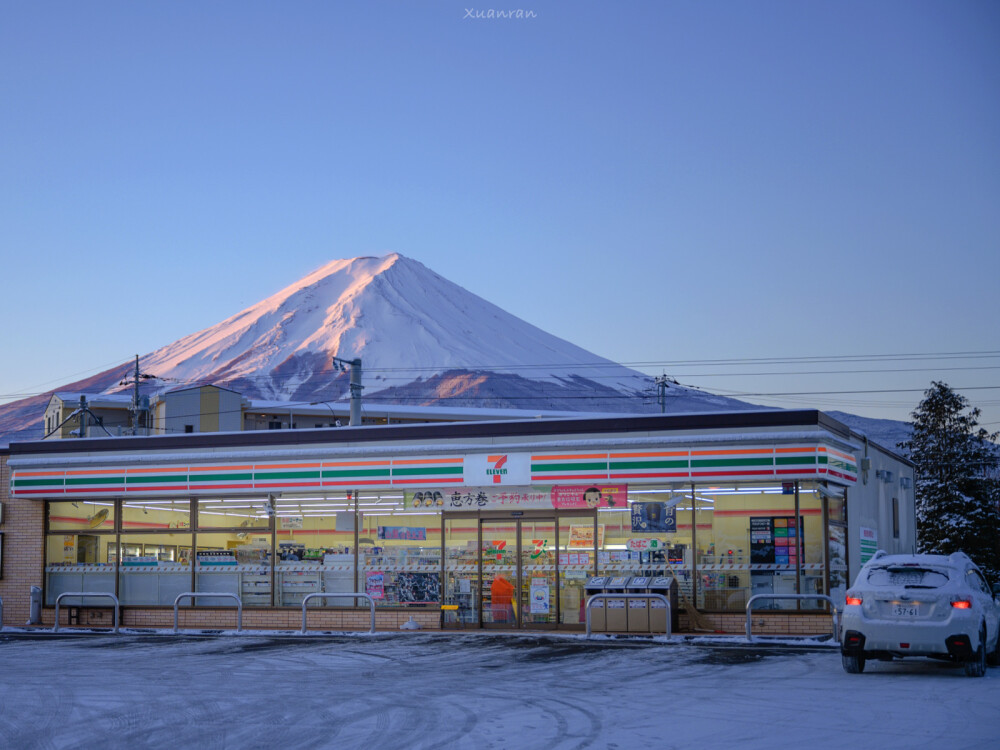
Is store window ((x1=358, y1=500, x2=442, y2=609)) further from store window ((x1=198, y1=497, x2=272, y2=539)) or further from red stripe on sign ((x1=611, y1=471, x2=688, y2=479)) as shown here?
red stripe on sign ((x1=611, y1=471, x2=688, y2=479))

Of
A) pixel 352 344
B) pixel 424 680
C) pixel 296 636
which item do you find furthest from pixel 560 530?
pixel 352 344

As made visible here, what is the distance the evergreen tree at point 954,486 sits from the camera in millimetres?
48812

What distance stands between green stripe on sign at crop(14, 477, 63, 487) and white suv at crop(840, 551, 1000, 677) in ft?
55.6

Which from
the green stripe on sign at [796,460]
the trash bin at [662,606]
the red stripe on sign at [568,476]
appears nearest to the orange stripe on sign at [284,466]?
the red stripe on sign at [568,476]

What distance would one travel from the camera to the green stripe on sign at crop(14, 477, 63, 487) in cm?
2486

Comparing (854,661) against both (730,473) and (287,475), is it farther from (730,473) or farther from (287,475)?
(287,475)

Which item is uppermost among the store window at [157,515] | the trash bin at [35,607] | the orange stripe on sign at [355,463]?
the orange stripe on sign at [355,463]

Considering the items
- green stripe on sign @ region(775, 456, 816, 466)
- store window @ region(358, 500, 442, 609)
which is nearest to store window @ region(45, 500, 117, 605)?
store window @ region(358, 500, 442, 609)

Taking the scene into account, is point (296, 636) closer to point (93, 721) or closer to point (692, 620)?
point (692, 620)

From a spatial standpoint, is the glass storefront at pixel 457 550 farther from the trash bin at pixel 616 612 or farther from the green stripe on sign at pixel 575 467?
the trash bin at pixel 616 612

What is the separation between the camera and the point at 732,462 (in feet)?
68.8

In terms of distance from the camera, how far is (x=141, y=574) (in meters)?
24.5

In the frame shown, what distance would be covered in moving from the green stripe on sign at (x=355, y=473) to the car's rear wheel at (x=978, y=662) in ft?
38.7

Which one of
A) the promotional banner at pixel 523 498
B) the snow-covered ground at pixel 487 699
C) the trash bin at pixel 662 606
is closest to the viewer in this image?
the snow-covered ground at pixel 487 699
